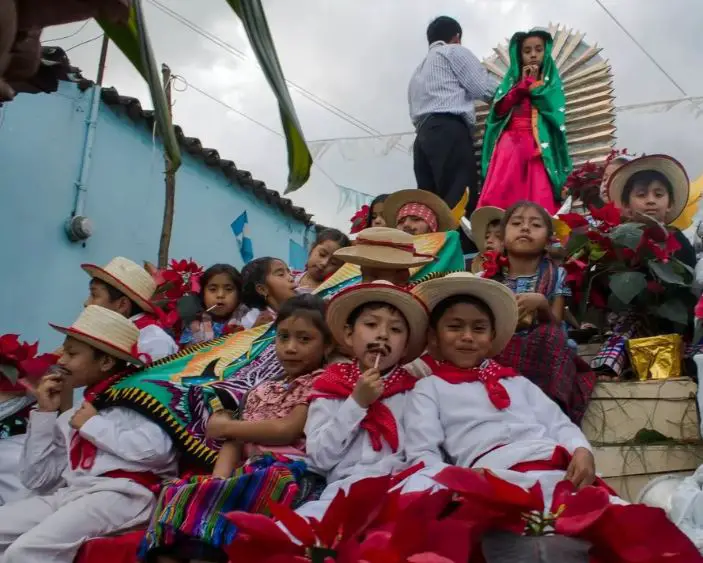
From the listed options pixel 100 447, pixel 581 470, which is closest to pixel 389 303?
pixel 581 470

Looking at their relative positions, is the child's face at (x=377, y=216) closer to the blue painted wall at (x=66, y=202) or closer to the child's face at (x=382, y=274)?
the child's face at (x=382, y=274)

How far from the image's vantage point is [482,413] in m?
2.81

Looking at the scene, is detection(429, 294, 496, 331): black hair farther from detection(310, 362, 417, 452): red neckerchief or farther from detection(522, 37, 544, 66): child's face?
detection(522, 37, 544, 66): child's face

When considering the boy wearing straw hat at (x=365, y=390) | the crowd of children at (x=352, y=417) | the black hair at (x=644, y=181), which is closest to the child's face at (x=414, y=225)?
the crowd of children at (x=352, y=417)

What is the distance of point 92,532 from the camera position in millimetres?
2928

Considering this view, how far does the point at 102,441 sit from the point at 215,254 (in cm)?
781

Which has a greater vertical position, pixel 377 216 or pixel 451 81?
pixel 451 81

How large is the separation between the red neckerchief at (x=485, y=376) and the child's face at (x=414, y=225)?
241 cm

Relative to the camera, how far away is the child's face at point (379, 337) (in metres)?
2.99

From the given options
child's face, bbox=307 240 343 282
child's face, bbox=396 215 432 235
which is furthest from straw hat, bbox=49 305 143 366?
child's face, bbox=396 215 432 235

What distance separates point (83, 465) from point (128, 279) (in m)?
2.02

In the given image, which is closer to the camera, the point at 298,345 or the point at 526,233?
the point at 298,345

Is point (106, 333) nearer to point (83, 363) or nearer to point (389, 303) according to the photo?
point (83, 363)

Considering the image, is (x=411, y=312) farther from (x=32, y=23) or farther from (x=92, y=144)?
(x=92, y=144)
